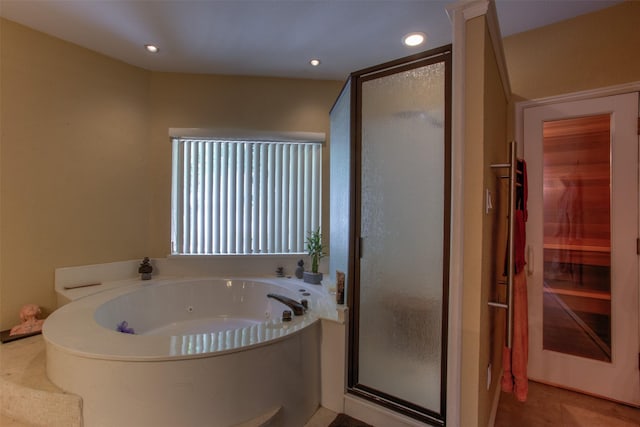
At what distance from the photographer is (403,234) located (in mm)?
1626

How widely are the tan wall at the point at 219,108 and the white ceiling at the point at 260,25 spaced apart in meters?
0.29

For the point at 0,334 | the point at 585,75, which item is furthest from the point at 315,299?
the point at 585,75

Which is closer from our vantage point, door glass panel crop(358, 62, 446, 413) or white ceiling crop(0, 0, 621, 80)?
door glass panel crop(358, 62, 446, 413)

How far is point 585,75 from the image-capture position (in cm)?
205

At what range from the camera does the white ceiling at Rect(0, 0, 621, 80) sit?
1.97 metres

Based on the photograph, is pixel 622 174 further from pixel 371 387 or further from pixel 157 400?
pixel 157 400

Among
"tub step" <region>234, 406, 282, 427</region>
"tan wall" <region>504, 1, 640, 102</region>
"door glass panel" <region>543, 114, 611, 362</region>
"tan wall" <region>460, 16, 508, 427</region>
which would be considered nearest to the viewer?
"tan wall" <region>460, 16, 508, 427</region>

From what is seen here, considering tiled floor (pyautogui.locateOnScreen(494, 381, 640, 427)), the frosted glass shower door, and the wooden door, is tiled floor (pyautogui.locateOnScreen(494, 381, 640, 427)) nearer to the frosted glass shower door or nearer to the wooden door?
the wooden door

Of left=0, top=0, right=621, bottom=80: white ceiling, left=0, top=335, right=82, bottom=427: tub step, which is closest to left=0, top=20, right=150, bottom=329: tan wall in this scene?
left=0, top=0, right=621, bottom=80: white ceiling

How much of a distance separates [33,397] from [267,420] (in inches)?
47.7

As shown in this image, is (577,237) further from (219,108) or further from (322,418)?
(219,108)

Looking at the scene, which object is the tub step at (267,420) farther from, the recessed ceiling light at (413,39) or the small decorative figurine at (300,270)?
the recessed ceiling light at (413,39)

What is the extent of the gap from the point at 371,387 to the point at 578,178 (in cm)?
215

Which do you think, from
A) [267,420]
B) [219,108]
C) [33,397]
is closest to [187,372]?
[267,420]
